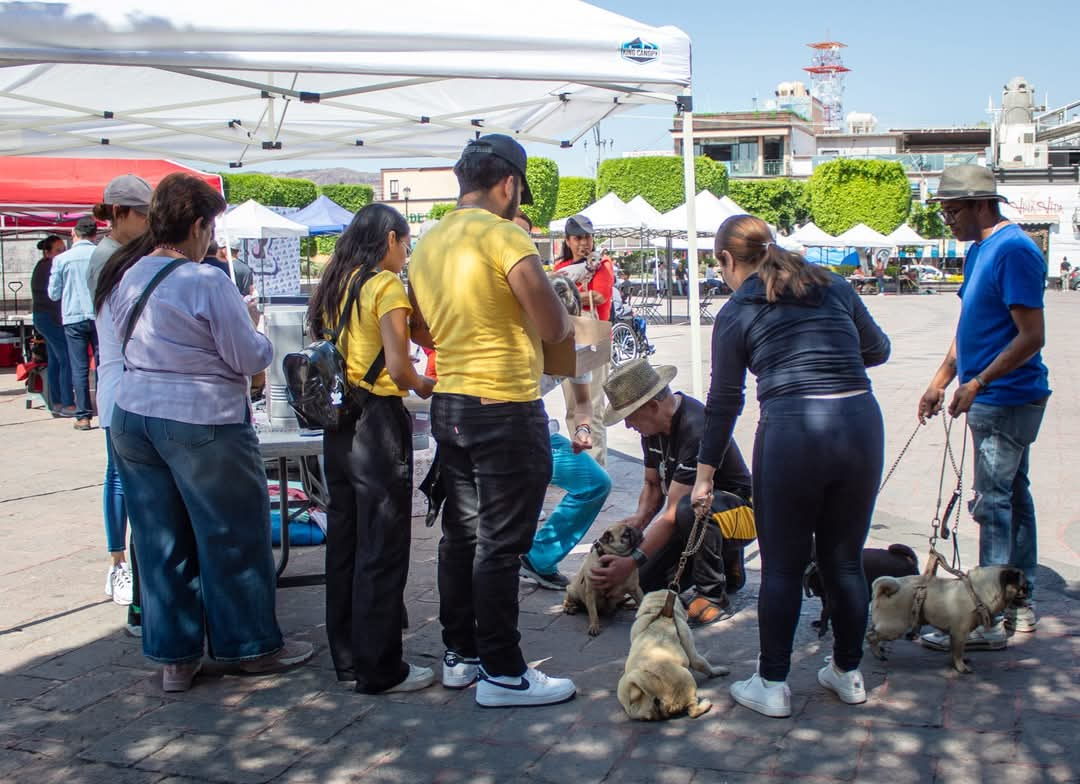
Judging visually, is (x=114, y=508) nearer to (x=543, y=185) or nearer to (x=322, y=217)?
(x=322, y=217)

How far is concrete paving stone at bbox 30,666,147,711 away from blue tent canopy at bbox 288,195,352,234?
650 inches

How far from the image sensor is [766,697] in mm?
3398

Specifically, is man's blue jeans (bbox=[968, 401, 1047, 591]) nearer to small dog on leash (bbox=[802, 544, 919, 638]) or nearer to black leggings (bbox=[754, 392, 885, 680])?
small dog on leash (bbox=[802, 544, 919, 638])

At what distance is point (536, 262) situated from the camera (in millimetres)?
3279

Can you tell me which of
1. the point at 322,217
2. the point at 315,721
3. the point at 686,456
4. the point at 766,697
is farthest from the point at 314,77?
the point at 322,217

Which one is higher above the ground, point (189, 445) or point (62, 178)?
point (62, 178)

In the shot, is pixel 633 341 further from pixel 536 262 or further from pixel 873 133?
pixel 873 133

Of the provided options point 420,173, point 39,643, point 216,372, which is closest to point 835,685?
point 216,372

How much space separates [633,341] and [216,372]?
40.5ft

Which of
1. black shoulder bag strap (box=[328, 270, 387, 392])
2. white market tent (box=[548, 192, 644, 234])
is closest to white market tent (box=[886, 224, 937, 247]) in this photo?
white market tent (box=[548, 192, 644, 234])

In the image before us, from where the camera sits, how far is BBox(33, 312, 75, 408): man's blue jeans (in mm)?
10586

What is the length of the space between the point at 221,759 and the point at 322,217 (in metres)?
17.9

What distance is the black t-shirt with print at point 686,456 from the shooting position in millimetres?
4270

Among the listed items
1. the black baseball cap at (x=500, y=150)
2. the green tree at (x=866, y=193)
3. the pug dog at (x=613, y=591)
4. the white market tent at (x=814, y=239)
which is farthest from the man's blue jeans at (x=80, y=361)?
the green tree at (x=866, y=193)
